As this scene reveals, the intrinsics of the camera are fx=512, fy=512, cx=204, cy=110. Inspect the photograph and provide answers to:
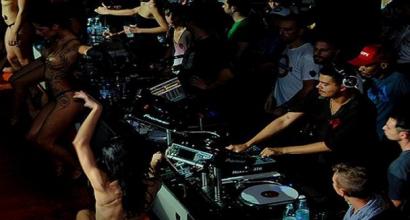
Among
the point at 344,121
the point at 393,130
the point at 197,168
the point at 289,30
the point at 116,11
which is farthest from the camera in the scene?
the point at 116,11

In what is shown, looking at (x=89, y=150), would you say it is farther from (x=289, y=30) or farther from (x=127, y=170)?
(x=289, y=30)

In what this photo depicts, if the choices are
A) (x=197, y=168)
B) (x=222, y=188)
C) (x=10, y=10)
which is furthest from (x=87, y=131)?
(x=10, y=10)

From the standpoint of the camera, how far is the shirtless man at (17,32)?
5.68m

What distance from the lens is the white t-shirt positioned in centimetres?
381

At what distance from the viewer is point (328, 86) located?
10.6ft

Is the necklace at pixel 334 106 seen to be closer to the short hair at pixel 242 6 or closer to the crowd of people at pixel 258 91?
the crowd of people at pixel 258 91

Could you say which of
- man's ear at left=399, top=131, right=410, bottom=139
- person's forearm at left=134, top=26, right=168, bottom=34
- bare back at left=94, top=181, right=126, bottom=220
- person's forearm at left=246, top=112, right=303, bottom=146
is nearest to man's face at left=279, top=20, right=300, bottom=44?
person's forearm at left=246, top=112, right=303, bottom=146

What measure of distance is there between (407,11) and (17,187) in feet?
13.0

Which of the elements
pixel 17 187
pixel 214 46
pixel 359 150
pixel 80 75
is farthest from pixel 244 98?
pixel 17 187

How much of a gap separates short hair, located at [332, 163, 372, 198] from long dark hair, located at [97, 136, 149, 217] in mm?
1059

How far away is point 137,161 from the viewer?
278cm

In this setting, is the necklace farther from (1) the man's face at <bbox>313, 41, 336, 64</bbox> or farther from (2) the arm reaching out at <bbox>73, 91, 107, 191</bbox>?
(2) the arm reaching out at <bbox>73, 91, 107, 191</bbox>

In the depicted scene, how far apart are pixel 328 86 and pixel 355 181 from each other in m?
1.03

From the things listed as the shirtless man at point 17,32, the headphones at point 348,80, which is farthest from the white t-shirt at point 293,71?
the shirtless man at point 17,32
